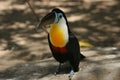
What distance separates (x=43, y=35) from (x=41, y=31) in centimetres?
19

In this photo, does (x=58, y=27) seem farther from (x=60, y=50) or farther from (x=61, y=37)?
(x=60, y=50)

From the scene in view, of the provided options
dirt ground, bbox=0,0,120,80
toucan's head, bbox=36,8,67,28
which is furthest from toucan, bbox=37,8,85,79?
dirt ground, bbox=0,0,120,80

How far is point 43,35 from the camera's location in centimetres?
806

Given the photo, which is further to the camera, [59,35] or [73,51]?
[73,51]

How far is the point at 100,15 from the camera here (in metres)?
8.77

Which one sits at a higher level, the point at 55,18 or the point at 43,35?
the point at 55,18

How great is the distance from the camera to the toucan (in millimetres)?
4371

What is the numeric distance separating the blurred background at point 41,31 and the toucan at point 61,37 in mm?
2546

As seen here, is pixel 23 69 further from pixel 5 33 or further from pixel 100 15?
pixel 100 15

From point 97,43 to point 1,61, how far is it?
1833mm

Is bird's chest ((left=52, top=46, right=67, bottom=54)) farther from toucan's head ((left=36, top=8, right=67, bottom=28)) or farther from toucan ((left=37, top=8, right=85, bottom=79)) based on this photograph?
toucan's head ((left=36, top=8, right=67, bottom=28))

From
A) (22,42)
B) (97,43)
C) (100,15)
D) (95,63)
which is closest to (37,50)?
(22,42)

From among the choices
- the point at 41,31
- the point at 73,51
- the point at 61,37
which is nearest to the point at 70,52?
the point at 73,51

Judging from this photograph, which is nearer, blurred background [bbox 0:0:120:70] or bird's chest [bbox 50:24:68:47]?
bird's chest [bbox 50:24:68:47]
